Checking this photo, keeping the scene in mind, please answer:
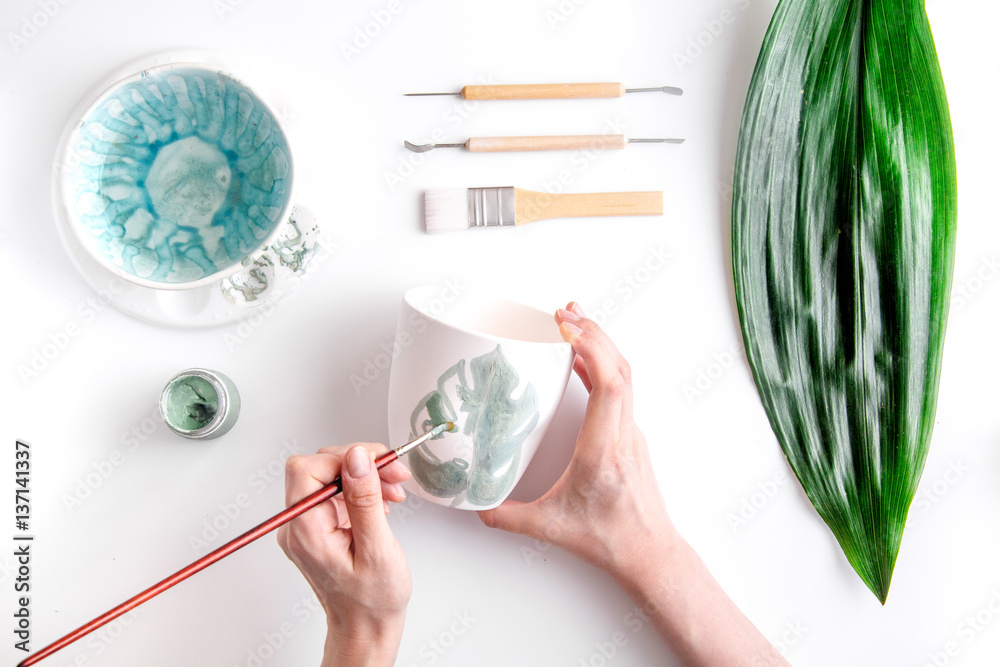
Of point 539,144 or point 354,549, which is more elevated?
point 539,144

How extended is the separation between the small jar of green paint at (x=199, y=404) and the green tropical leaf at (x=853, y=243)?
627 mm

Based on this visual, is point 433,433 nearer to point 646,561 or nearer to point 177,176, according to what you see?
point 646,561

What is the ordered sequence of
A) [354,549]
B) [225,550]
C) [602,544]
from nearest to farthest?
1. [225,550]
2. [354,549]
3. [602,544]

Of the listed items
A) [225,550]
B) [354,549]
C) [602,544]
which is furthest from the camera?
[602,544]

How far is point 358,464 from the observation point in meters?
0.53

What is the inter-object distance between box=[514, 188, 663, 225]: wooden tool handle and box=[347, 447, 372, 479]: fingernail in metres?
0.36

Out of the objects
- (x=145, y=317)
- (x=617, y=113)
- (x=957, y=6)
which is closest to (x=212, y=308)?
(x=145, y=317)

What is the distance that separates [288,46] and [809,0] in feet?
2.08

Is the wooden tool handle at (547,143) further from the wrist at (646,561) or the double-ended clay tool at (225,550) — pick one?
the wrist at (646,561)

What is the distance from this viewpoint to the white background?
29.5 inches

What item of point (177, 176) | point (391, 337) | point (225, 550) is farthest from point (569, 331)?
point (177, 176)

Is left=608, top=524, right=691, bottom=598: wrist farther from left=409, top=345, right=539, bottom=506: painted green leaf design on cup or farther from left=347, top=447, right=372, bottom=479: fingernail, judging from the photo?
left=347, top=447, right=372, bottom=479: fingernail

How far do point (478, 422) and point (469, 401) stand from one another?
0.02 meters

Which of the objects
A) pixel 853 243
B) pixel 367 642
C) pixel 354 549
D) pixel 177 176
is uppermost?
pixel 177 176
